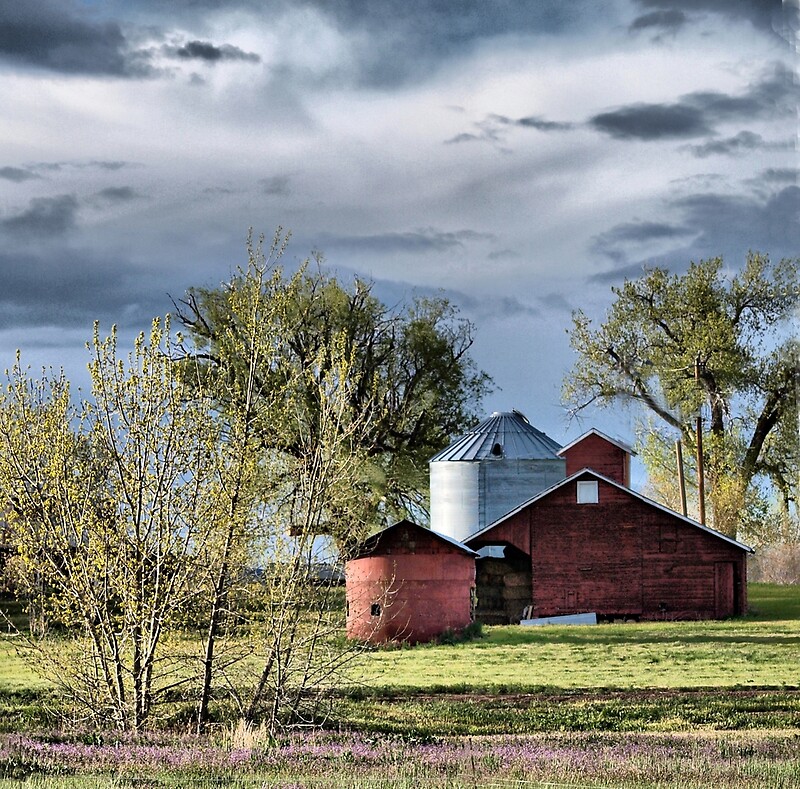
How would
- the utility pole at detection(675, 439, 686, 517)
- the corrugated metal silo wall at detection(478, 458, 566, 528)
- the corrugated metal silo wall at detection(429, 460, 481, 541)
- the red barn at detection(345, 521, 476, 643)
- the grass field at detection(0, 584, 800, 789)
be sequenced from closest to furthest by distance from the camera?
1. the grass field at detection(0, 584, 800, 789)
2. the red barn at detection(345, 521, 476, 643)
3. the corrugated metal silo wall at detection(429, 460, 481, 541)
4. the corrugated metal silo wall at detection(478, 458, 566, 528)
5. the utility pole at detection(675, 439, 686, 517)

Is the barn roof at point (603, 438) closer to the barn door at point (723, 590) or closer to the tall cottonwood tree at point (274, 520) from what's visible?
the barn door at point (723, 590)

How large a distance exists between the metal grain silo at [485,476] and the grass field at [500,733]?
16.5 metres

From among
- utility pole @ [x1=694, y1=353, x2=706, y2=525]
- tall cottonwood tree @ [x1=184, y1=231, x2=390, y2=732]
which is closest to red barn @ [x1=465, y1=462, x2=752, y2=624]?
utility pole @ [x1=694, y1=353, x2=706, y2=525]

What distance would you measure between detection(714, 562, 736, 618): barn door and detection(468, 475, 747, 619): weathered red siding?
3 cm

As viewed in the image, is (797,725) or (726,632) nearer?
(797,725)

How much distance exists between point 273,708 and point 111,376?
4.32 metres

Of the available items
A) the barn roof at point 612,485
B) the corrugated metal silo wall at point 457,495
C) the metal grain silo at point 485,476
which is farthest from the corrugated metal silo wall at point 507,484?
the barn roof at point 612,485

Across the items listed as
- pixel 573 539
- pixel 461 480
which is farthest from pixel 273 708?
pixel 461 480

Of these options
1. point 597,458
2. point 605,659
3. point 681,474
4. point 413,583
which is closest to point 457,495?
point 597,458

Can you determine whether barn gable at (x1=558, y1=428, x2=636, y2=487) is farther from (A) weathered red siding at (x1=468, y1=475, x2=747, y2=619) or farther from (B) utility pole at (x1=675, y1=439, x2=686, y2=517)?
(A) weathered red siding at (x1=468, y1=475, x2=747, y2=619)

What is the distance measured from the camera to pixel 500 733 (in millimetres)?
16656

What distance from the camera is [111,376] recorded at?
1606 cm

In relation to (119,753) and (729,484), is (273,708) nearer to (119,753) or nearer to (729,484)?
(119,753)

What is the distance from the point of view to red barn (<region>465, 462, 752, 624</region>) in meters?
43.0
